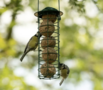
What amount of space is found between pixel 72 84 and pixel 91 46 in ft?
3.85

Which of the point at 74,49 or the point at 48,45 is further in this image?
the point at 74,49

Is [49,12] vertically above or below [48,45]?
above

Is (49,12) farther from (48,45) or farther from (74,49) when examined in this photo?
(74,49)

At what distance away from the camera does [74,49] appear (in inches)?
238

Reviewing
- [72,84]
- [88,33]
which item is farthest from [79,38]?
[72,84]

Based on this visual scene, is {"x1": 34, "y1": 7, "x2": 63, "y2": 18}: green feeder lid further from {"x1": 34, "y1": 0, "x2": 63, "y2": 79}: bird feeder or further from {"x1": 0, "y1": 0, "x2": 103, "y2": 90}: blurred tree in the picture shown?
{"x1": 0, "y1": 0, "x2": 103, "y2": 90}: blurred tree

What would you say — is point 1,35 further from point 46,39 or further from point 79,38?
point 46,39

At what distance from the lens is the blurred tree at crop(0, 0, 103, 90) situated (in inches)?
225

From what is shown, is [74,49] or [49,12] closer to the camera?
[49,12]

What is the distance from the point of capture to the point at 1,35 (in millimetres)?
5570

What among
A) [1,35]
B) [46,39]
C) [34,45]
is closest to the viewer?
[46,39]

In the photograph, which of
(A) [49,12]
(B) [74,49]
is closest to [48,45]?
(A) [49,12]

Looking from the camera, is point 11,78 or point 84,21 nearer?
point 11,78

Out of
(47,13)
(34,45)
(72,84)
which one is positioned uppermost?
(47,13)
